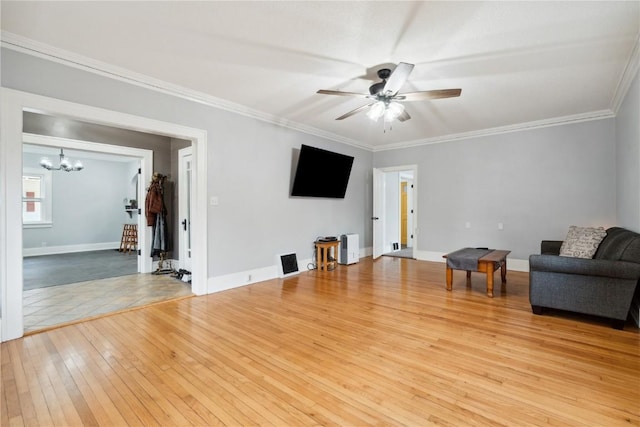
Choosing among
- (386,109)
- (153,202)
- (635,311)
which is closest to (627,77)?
(635,311)

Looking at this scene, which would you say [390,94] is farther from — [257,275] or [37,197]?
[37,197]

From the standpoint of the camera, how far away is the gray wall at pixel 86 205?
7.56m

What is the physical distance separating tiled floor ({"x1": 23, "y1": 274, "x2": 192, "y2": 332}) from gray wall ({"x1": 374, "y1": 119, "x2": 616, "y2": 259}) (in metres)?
5.06

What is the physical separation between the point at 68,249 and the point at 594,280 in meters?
10.6

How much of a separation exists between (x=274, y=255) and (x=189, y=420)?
3.37 m

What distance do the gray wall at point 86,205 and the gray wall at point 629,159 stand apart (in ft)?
35.4

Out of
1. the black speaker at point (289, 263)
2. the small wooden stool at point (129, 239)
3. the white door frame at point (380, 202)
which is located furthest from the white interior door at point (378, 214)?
the small wooden stool at point (129, 239)

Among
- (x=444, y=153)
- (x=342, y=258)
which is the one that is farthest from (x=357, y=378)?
(x=444, y=153)

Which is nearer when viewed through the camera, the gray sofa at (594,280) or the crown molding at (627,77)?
the gray sofa at (594,280)

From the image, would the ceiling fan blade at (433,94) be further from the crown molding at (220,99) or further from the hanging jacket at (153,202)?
the hanging jacket at (153,202)

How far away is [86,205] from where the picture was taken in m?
8.20

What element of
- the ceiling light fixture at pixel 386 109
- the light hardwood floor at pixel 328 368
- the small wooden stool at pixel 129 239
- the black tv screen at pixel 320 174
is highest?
the ceiling light fixture at pixel 386 109

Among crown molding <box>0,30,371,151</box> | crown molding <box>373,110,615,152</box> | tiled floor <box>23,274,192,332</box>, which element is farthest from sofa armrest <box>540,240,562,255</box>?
tiled floor <box>23,274,192,332</box>

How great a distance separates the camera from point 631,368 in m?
2.06
